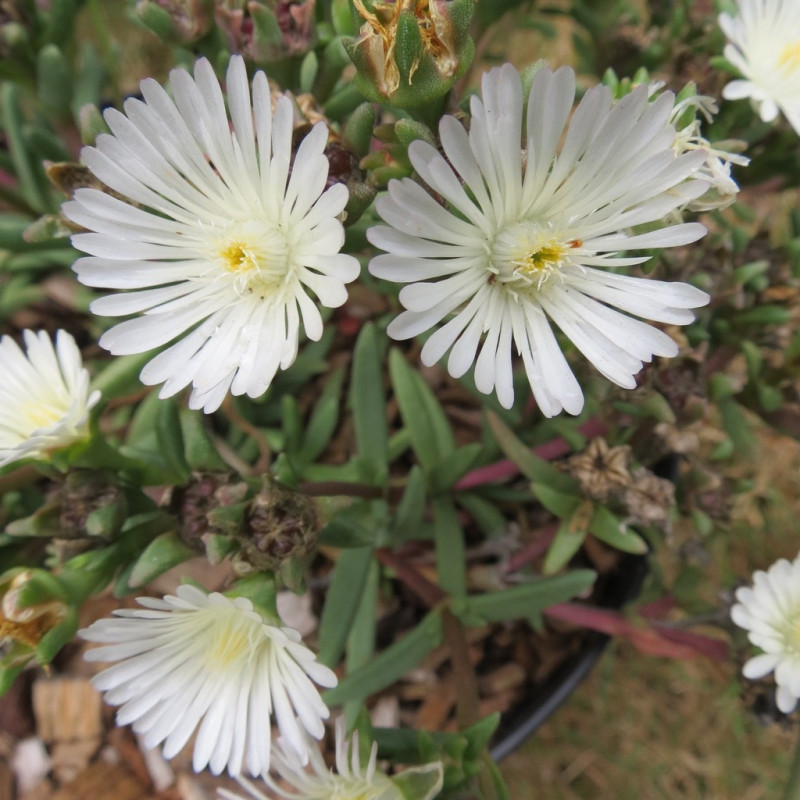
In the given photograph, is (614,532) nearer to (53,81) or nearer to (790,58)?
(790,58)

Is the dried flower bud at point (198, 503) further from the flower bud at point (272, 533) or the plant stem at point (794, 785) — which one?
the plant stem at point (794, 785)

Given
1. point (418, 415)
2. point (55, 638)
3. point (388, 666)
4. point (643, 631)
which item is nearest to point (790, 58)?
point (418, 415)

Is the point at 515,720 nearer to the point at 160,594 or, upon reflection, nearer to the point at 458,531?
the point at 458,531

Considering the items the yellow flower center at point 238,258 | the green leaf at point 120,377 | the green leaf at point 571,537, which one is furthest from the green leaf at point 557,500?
the green leaf at point 120,377

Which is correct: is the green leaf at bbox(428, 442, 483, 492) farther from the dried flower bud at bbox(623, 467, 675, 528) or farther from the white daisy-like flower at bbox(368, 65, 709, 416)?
the white daisy-like flower at bbox(368, 65, 709, 416)

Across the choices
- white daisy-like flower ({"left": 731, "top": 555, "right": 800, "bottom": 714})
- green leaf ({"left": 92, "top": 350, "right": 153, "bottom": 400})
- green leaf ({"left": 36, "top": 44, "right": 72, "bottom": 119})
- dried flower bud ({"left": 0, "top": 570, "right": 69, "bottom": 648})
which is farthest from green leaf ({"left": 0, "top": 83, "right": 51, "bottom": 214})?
white daisy-like flower ({"left": 731, "top": 555, "right": 800, "bottom": 714})

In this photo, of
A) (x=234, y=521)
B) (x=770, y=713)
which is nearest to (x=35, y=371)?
(x=234, y=521)
